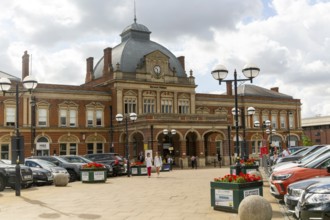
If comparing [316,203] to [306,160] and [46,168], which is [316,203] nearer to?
[306,160]

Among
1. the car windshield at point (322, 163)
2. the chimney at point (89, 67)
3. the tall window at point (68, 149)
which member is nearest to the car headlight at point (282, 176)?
the car windshield at point (322, 163)

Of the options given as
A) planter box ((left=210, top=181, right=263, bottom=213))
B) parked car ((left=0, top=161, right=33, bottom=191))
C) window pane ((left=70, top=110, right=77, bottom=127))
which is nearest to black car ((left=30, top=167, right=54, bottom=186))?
parked car ((left=0, top=161, right=33, bottom=191))

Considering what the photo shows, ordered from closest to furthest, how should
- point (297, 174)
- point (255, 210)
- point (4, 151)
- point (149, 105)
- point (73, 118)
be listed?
point (255, 210), point (297, 174), point (4, 151), point (73, 118), point (149, 105)

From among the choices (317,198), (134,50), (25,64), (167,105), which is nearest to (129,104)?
(167,105)

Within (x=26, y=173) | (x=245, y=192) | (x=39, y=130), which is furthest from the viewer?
(x=39, y=130)

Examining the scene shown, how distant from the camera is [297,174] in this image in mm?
13328

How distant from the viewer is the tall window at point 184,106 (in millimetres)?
57250

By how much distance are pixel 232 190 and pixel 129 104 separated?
41.6 meters

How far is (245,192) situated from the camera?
487 inches

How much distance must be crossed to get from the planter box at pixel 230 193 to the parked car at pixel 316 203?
288 cm

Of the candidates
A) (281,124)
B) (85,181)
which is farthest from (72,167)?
(281,124)

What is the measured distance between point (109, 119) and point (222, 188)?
42359 mm

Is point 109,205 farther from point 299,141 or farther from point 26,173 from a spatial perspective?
point 299,141

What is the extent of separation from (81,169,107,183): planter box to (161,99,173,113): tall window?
103 ft
